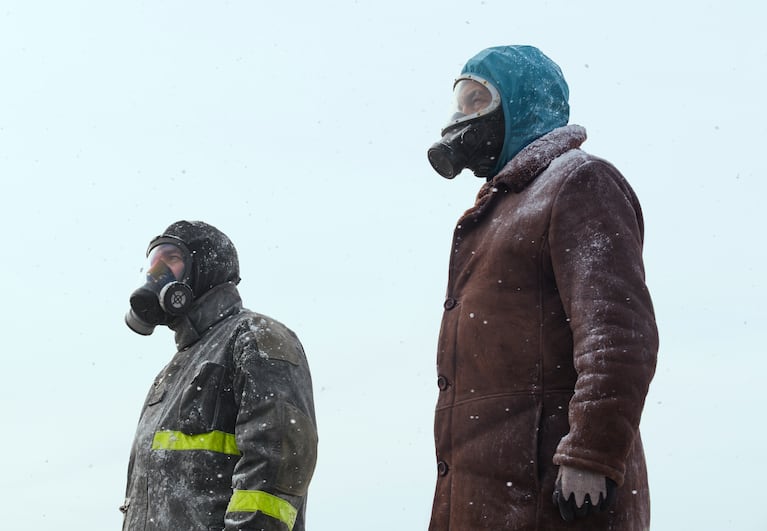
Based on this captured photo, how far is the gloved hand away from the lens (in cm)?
324

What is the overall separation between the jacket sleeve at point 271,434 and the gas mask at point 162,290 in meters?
0.39

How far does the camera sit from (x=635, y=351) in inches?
131

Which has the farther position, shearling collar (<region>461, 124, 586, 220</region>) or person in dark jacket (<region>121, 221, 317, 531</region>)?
person in dark jacket (<region>121, 221, 317, 531</region>)

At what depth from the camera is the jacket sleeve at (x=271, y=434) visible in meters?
4.72

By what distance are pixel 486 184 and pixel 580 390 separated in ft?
3.30

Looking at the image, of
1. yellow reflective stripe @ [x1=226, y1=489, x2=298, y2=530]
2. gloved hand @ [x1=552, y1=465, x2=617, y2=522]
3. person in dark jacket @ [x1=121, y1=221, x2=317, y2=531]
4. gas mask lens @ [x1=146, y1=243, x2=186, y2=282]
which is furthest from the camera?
gas mask lens @ [x1=146, y1=243, x2=186, y2=282]

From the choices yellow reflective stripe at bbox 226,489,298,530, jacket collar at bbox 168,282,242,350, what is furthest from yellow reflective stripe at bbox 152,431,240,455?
jacket collar at bbox 168,282,242,350

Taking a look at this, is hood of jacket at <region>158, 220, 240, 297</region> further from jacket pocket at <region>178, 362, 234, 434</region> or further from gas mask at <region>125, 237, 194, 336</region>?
jacket pocket at <region>178, 362, 234, 434</region>

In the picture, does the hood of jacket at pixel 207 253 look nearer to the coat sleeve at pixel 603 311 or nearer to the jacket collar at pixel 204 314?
the jacket collar at pixel 204 314

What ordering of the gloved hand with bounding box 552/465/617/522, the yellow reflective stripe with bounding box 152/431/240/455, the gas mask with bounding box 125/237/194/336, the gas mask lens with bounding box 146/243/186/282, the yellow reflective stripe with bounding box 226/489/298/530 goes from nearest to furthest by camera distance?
the gloved hand with bounding box 552/465/617/522 < the yellow reflective stripe with bounding box 226/489/298/530 < the yellow reflective stripe with bounding box 152/431/240/455 < the gas mask with bounding box 125/237/194/336 < the gas mask lens with bounding box 146/243/186/282

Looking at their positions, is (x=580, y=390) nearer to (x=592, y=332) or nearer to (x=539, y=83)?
(x=592, y=332)

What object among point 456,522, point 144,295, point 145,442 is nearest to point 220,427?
point 145,442

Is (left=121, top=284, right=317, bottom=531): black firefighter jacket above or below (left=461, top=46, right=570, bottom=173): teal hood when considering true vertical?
below

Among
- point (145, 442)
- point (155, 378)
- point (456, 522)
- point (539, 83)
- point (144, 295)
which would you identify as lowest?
point (456, 522)
